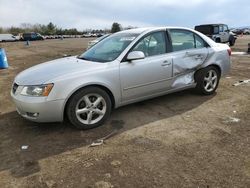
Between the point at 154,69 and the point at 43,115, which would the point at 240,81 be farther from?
the point at 43,115

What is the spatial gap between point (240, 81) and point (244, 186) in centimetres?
523

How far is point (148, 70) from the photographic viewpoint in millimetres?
5156

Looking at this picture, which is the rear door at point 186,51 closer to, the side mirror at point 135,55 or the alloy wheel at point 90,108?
the side mirror at point 135,55

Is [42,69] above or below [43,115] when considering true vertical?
above

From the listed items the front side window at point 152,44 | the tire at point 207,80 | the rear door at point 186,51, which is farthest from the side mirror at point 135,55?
the tire at point 207,80

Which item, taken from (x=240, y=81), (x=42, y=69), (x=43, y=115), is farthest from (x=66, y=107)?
(x=240, y=81)

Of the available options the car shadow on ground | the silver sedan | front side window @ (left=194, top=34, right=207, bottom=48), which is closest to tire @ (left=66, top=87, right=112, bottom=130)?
the silver sedan

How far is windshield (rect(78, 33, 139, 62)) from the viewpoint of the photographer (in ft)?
16.8

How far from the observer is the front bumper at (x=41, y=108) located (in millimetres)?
4309

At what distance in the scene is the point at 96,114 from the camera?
15.7ft

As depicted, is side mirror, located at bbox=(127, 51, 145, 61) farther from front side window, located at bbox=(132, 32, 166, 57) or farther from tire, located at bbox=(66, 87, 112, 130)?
tire, located at bbox=(66, 87, 112, 130)

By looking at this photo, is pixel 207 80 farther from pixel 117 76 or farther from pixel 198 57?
pixel 117 76

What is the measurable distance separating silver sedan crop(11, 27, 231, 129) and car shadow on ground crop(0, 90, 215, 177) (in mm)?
253

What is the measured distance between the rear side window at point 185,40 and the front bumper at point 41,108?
8.50 feet
